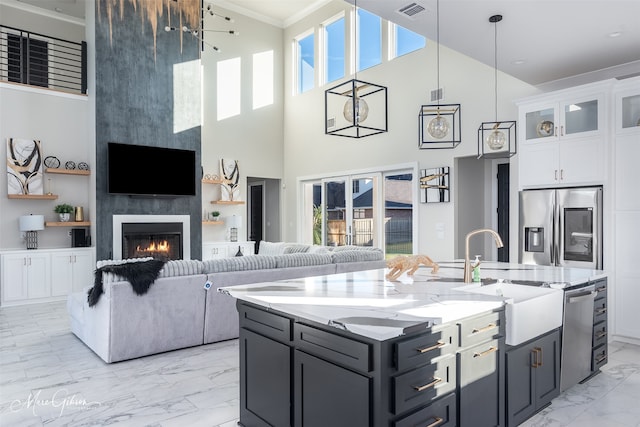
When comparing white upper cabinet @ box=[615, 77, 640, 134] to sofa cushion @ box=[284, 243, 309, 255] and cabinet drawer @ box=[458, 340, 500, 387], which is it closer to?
cabinet drawer @ box=[458, 340, 500, 387]

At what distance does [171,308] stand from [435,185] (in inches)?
187

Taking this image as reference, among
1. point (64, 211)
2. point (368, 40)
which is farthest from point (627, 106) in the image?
point (64, 211)

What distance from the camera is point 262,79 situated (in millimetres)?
10359

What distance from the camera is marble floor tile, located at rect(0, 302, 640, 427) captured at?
9.29 ft

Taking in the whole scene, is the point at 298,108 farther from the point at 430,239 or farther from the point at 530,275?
the point at 530,275

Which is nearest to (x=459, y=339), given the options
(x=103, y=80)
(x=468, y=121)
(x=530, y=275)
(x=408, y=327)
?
(x=408, y=327)

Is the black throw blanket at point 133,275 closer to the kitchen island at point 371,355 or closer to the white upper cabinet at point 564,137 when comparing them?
the kitchen island at point 371,355

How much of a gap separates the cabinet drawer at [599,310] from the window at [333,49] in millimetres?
7091

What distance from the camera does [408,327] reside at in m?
1.81

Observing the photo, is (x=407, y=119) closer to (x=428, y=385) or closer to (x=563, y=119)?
(x=563, y=119)

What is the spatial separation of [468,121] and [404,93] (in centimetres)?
146

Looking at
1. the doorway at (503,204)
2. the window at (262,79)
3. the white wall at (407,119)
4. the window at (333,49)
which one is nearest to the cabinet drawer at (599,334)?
the white wall at (407,119)

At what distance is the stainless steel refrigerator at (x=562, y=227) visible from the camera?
14.9ft

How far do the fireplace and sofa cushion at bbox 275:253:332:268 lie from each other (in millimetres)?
3524
